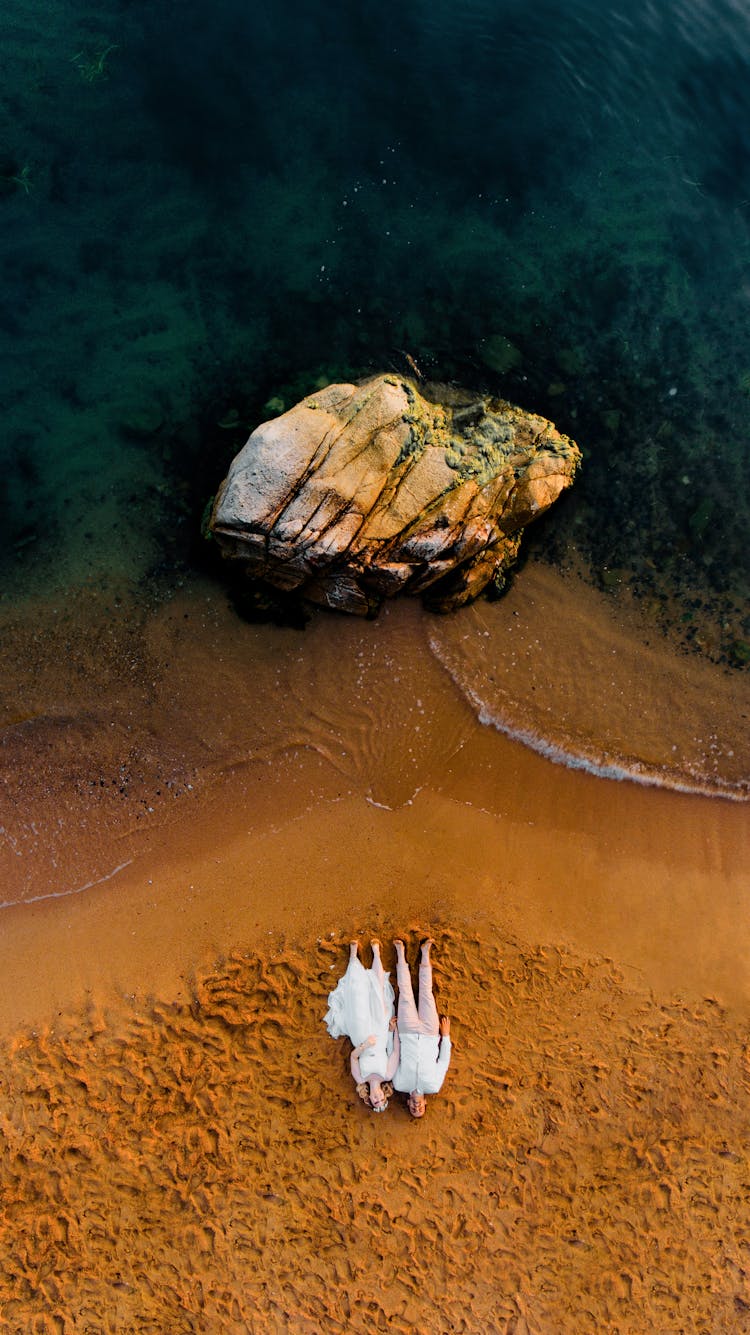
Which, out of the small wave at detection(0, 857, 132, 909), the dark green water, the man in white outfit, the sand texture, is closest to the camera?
the sand texture

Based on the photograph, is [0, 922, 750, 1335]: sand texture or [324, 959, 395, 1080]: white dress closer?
[0, 922, 750, 1335]: sand texture

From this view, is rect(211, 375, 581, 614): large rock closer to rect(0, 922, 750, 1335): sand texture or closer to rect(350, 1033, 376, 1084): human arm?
rect(0, 922, 750, 1335): sand texture

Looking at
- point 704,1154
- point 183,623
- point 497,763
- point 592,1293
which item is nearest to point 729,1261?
point 704,1154

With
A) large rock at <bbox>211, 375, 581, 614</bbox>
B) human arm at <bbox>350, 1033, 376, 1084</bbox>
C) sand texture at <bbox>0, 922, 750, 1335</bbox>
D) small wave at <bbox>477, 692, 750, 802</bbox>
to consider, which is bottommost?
sand texture at <bbox>0, 922, 750, 1335</bbox>

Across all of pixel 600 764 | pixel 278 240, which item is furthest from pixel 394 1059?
pixel 278 240

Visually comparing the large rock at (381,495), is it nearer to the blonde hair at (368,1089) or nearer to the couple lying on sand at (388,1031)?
the couple lying on sand at (388,1031)

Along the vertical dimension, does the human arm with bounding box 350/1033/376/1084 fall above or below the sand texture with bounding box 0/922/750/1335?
above

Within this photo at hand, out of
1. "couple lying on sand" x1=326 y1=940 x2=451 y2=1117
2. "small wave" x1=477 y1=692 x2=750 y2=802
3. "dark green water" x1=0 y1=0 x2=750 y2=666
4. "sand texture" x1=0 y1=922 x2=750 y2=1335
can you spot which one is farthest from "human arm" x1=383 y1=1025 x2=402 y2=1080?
"dark green water" x1=0 y1=0 x2=750 y2=666

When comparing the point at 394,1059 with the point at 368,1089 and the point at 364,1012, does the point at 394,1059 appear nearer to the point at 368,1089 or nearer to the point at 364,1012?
the point at 368,1089
